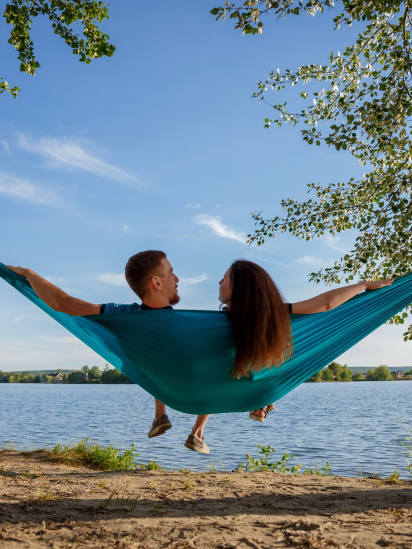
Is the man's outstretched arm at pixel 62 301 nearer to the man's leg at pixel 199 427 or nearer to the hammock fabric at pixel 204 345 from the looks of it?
the hammock fabric at pixel 204 345

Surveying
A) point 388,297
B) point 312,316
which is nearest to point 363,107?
point 388,297

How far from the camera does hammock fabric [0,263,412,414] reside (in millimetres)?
2770

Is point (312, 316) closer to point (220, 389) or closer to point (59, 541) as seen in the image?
point (220, 389)

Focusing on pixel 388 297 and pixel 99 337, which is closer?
pixel 99 337

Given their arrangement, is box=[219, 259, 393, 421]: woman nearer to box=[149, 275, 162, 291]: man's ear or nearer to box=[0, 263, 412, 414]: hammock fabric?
box=[0, 263, 412, 414]: hammock fabric

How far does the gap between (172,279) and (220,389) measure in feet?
2.30

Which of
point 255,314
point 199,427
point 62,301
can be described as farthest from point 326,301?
point 62,301

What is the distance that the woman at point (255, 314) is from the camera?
106 inches

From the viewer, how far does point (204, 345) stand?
9.07 ft

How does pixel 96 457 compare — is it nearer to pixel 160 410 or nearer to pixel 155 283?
pixel 160 410

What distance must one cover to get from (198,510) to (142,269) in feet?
5.99

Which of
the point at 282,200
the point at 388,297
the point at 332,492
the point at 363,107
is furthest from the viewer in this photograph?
the point at 282,200

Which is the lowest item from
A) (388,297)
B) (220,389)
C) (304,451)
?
(304,451)

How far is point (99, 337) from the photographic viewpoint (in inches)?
122
